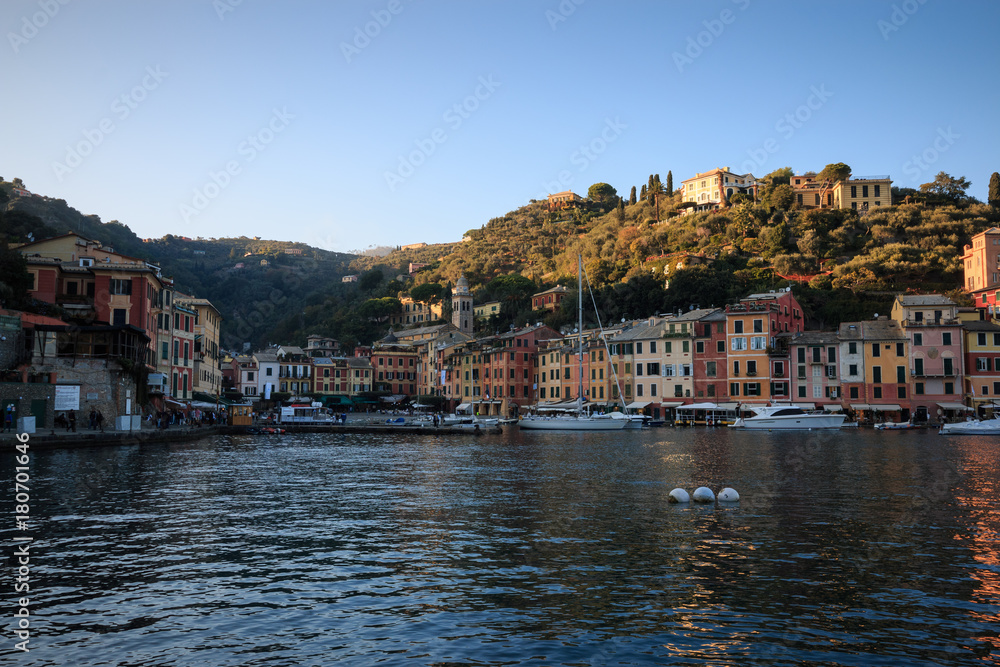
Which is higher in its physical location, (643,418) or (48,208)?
(48,208)

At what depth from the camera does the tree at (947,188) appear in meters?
122

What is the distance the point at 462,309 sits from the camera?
138375 mm

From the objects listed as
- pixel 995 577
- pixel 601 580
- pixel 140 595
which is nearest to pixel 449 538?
pixel 601 580

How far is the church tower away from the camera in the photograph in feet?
452

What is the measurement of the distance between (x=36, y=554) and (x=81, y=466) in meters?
17.4

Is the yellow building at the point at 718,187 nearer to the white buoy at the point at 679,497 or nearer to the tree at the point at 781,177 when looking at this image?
the tree at the point at 781,177

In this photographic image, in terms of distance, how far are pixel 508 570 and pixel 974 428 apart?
61.3 metres

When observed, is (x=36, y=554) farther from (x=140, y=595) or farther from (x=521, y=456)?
(x=521, y=456)

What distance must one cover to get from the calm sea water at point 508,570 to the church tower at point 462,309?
Answer: 4243 inches

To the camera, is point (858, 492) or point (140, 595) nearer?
point (140, 595)

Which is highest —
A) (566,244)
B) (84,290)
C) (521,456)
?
(566,244)

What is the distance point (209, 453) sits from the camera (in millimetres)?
42094

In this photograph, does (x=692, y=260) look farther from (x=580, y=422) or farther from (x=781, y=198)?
(x=580, y=422)

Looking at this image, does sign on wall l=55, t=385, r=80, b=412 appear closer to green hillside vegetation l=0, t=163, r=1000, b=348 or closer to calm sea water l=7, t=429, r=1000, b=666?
calm sea water l=7, t=429, r=1000, b=666
